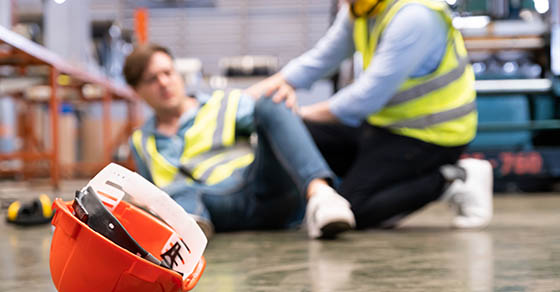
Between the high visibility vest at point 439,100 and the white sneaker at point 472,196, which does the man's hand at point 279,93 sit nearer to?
the high visibility vest at point 439,100

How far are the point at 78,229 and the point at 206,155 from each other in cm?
99

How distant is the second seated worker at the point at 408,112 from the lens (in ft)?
5.42

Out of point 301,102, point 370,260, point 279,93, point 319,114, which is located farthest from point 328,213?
point 301,102

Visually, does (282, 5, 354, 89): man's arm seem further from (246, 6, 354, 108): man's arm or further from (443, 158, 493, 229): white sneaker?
(443, 158, 493, 229): white sneaker

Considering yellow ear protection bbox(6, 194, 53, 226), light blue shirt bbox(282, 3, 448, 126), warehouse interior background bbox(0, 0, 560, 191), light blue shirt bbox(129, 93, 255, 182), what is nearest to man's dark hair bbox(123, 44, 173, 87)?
light blue shirt bbox(129, 93, 255, 182)

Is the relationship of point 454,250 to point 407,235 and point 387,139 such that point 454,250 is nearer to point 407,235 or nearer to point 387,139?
point 407,235

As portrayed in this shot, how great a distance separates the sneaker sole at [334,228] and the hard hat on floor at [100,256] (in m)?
0.71

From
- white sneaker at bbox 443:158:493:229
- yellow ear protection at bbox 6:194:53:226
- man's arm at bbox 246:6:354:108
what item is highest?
man's arm at bbox 246:6:354:108

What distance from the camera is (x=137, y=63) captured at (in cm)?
175

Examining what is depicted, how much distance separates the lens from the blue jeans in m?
1.56

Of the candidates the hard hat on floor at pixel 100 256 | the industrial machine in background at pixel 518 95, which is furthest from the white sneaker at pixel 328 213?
the industrial machine in background at pixel 518 95

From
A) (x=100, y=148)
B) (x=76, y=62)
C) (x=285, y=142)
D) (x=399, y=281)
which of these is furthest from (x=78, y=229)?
(x=100, y=148)

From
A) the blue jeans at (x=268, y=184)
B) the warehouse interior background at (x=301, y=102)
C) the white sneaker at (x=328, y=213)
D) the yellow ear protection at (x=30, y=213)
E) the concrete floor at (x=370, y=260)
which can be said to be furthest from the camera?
the yellow ear protection at (x=30, y=213)

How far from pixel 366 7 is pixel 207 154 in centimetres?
65
